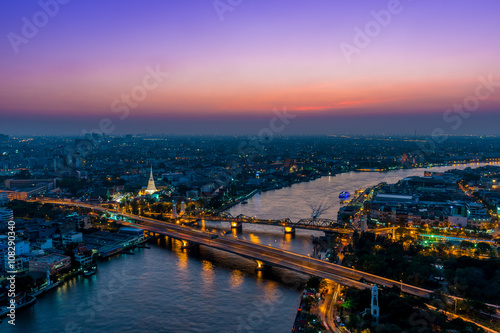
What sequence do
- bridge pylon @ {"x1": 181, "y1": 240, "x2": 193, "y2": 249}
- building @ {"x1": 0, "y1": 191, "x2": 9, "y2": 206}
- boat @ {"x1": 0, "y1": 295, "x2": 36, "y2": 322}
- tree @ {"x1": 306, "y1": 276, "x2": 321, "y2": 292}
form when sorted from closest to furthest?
boat @ {"x1": 0, "y1": 295, "x2": 36, "y2": 322}, tree @ {"x1": 306, "y1": 276, "x2": 321, "y2": 292}, bridge pylon @ {"x1": 181, "y1": 240, "x2": 193, "y2": 249}, building @ {"x1": 0, "y1": 191, "x2": 9, "y2": 206}

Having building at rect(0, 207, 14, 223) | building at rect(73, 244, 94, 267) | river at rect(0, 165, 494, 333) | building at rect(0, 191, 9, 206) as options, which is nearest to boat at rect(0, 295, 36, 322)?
river at rect(0, 165, 494, 333)

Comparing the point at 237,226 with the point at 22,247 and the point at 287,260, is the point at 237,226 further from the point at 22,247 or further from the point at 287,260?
the point at 22,247

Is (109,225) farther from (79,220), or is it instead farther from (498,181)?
(498,181)

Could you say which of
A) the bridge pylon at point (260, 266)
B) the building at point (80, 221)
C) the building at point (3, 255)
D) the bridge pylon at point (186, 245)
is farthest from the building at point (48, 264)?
the bridge pylon at point (260, 266)

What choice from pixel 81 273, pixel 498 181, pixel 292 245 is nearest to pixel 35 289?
pixel 81 273

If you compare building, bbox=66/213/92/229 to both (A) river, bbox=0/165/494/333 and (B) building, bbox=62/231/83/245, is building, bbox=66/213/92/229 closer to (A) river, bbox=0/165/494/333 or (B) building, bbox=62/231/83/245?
(B) building, bbox=62/231/83/245
